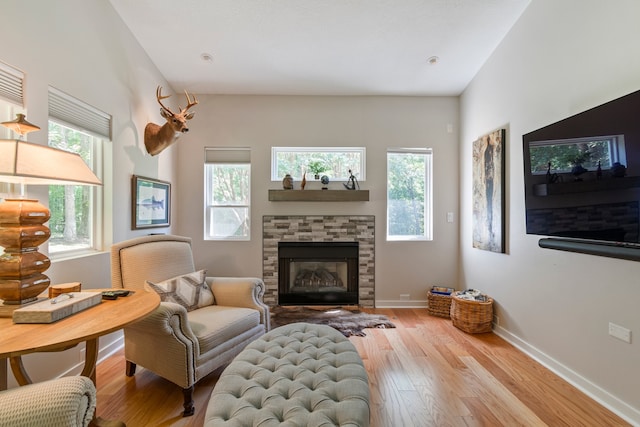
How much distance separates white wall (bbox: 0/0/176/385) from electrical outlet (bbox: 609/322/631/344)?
356cm

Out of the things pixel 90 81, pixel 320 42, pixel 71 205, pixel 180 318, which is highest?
pixel 320 42

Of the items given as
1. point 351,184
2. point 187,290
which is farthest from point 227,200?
point 187,290

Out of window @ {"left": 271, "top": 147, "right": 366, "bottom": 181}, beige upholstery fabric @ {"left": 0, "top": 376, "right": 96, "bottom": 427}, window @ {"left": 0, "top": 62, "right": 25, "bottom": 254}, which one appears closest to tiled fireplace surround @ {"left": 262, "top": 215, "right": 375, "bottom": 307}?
window @ {"left": 271, "top": 147, "right": 366, "bottom": 181}

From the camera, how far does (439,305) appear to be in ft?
10.8

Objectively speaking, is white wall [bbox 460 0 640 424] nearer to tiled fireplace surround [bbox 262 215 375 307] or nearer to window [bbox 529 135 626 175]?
window [bbox 529 135 626 175]

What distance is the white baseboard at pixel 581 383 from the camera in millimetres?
1646

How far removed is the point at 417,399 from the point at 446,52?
10.4ft

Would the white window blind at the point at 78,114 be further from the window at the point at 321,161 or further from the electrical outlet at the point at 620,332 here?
the electrical outlet at the point at 620,332

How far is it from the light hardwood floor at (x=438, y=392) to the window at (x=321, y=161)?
2096 mm

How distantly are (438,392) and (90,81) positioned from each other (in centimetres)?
344

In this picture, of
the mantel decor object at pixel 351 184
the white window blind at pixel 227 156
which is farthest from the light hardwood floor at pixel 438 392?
the white window blind at pixel 227 156

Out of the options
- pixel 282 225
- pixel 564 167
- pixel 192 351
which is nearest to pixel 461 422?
pixel 192 351

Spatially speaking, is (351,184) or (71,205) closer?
(71,205)

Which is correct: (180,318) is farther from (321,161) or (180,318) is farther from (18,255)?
(321,161)
